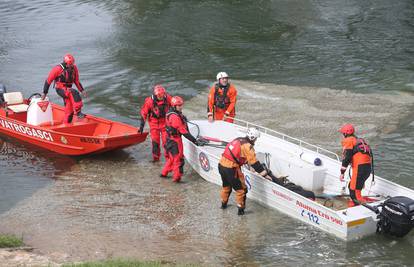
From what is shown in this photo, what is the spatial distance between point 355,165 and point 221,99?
4397 mm

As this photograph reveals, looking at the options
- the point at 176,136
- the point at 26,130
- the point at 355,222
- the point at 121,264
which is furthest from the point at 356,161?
the point at 26,130

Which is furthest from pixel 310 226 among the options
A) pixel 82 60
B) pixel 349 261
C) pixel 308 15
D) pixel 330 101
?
pixel 308 15

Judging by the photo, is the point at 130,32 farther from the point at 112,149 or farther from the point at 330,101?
the point at 112,149

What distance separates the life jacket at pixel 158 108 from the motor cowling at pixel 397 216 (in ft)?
16.8

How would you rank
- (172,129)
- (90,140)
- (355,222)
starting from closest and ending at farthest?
(355,222) → (172,129) → (90,140)

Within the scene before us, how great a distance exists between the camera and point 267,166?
12.7 m

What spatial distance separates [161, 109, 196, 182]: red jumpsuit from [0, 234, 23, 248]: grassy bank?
12.1 ft

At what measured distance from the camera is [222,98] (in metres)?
14.3

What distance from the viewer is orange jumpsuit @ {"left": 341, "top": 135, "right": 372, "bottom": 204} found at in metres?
10.6

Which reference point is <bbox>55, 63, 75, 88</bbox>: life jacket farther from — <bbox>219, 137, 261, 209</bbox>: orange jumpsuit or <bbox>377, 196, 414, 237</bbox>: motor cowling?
<bbox>377, 196, 414, 237</bbox>: motor cowling

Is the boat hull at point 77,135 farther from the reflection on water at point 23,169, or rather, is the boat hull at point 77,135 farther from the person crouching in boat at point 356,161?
the person crouching in boat at point 356,161

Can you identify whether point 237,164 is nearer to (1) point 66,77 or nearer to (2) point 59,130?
(2) point 59,130

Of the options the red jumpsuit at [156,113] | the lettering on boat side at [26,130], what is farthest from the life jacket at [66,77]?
the red jumpsuit at [156,113]

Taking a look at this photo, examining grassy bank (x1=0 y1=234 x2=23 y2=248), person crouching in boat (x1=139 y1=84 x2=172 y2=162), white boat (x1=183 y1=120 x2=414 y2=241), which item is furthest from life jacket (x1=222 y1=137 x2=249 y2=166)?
grassy bank (x1=0 y1=234 x2=23 y2=248)
